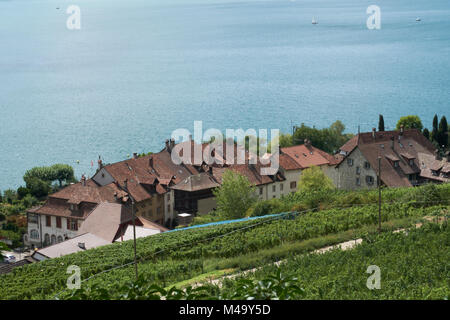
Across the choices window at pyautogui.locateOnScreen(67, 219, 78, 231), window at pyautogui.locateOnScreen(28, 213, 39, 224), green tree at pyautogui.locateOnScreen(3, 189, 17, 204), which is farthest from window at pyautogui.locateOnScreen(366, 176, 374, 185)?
green tree at pyautogui.locateOnScreen(3, 189, 17, 204)

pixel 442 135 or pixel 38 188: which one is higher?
pixel 442 135

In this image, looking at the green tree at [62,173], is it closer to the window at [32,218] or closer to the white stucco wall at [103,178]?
the white stucco wall at [103,178]

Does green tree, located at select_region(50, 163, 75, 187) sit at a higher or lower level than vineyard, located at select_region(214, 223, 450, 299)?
lower

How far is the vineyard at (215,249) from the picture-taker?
2058cm

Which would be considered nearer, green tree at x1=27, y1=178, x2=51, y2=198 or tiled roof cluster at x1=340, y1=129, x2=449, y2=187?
tiled roof cluster at x1=340, y1=129, x2=449, y2=187

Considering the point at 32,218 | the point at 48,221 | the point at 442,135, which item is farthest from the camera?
the point at 442,135

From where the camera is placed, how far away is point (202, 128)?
97938 millimetres

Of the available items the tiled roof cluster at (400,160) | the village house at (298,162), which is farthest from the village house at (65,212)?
the tiled roof cluster at (400,160)

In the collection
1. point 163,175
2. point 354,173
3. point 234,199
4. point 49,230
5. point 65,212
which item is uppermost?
point 354,173

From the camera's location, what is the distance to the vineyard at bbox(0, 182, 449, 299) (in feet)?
67.5

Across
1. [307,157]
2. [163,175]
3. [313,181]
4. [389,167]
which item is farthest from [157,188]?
[389,167]

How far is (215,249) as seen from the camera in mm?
23797

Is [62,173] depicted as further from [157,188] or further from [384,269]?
[384,269]

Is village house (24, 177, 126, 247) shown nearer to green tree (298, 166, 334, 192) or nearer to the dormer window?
green tree (298, 166, 334, 192)
